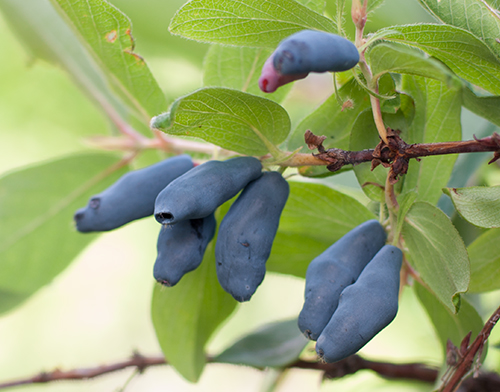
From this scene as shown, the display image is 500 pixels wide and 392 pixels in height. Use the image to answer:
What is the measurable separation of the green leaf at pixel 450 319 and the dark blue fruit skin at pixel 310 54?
14.1 inches

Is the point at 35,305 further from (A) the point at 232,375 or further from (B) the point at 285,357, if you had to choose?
(B) the point at 285,357

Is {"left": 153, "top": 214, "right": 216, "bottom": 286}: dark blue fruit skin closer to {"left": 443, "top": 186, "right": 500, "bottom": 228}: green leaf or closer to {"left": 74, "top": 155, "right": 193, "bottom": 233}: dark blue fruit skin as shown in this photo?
{"left": 74, "top": 155, "right": 193, "bottom": 233}: dark blue fruit skin

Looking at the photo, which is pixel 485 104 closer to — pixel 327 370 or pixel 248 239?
pixel 248 239

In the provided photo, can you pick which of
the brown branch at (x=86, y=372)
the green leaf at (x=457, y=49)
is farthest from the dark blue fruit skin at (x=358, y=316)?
the brown branch at (x=86, y=372)

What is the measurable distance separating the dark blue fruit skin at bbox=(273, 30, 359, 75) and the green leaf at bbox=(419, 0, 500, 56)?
165 millimetres

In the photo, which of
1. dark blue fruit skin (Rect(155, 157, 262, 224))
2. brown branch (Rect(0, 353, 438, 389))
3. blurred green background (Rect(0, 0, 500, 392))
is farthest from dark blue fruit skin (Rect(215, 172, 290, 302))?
blurred green background (Rect(0, 0, 500, 392))

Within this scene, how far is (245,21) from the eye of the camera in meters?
0.50

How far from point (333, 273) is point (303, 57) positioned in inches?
8.6

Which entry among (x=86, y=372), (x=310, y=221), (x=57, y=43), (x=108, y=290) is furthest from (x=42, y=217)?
(x=108, y=290)

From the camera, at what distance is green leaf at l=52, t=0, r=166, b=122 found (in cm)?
63

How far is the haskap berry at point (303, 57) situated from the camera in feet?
1.25

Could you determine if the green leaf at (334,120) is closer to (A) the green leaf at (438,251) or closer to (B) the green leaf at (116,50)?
(A) the green leaf at (438,251)

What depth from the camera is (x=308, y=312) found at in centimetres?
48

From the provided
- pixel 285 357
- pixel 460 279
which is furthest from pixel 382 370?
pixel 460 279
